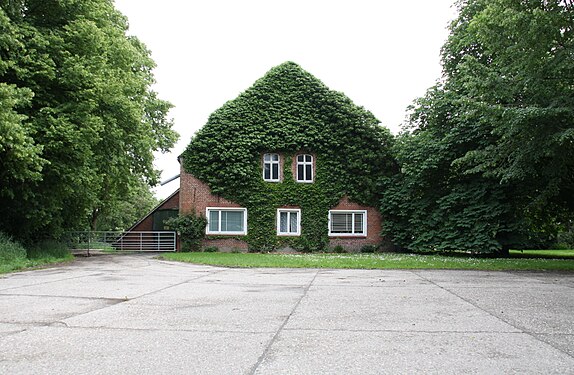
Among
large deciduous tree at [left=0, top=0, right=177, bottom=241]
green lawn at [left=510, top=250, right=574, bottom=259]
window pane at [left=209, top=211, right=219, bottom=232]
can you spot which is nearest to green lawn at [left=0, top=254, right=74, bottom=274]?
large deciduous tree at [left=0, top=0, right=177, bottom=241]

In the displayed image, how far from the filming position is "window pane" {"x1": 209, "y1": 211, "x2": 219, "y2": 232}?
2706 cm

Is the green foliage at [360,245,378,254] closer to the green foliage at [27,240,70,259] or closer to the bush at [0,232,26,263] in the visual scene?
the green foliage at [27,240,70,259]

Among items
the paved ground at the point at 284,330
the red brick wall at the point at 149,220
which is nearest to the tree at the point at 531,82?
the paved ground at the point at 284,330

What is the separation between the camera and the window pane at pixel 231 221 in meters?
27.1

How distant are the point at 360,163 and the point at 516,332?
73.7 ft

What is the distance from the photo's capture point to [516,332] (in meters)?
5.36

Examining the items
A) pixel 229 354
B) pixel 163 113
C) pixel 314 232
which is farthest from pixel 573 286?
pixel 163 113

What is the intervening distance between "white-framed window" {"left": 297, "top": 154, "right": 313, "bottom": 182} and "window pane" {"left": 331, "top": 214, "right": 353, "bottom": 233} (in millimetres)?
2673

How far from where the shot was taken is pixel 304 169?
27.9 metres

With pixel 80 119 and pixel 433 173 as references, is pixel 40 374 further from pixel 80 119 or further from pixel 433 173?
pixel 433 173

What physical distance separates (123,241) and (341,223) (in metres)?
14.2

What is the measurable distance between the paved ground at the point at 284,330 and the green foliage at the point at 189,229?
54.2 ft

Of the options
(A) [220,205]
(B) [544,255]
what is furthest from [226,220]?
(B) [544,255]

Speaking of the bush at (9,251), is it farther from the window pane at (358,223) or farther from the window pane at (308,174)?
the window pane at (358,223)
